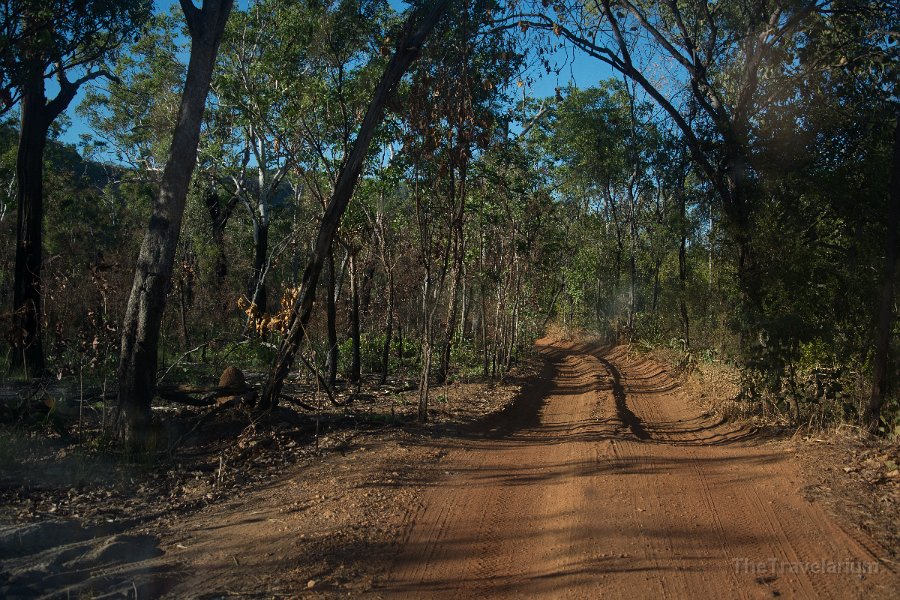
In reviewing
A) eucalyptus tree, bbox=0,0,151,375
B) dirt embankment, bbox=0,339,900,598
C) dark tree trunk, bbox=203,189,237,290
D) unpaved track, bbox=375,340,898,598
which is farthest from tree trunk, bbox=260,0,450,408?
dark tree trunk, bbox=203,189,237,290

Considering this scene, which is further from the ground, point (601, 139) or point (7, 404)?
point (601, 139)

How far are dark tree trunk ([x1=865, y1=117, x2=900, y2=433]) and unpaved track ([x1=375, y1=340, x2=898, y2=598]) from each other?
49.7 inches

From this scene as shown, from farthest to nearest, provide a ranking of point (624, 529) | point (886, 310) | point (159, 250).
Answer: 1. point (886, 310)
2. point (159, 250)
3. point (624, 529)

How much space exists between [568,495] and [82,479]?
483 cm

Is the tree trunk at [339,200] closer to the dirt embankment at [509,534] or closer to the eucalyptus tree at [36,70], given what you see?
the dirt embankment at [509,534]

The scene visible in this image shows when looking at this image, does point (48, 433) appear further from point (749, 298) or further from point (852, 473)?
point (749, 298)

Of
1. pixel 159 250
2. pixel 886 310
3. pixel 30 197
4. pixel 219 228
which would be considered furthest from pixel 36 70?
pixel 886 310

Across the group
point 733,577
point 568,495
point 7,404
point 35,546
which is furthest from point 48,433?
point 733,577

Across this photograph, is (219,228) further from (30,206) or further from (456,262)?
(456,262)

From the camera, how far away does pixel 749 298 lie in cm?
1152

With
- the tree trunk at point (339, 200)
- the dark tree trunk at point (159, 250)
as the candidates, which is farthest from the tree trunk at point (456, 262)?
the dark tree trunk at point (159, 250)

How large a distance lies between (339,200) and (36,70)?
695 cm

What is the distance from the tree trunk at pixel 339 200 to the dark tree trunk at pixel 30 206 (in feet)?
18.4

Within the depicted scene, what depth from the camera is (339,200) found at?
980cm
